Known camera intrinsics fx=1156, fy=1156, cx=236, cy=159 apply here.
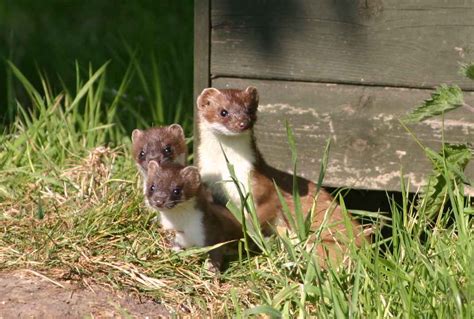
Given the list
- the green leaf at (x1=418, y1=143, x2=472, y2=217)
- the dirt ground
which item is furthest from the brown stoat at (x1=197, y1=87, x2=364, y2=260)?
the dirt ground

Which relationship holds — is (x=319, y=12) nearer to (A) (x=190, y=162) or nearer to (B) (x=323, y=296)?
(A) (x=190, y=162)

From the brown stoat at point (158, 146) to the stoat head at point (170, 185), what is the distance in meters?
0.33

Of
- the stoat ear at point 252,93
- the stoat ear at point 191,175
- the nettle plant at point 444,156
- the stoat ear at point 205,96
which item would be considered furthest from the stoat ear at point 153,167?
the nettle plant at point 444,156

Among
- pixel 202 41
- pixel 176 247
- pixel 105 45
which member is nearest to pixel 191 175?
pixel 176 247

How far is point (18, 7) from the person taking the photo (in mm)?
10438

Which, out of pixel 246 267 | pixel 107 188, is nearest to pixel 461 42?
pixel 246 267

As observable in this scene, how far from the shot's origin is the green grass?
479 cm

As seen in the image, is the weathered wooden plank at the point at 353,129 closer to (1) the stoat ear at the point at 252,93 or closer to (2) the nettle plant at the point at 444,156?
(1) the stoat ear at the point at 252,93

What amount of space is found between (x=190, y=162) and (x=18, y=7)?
12.8ft

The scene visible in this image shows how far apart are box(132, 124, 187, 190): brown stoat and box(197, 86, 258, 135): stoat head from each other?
0.86ft

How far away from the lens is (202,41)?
6.22 meters

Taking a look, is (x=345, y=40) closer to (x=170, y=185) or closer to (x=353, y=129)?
(x=353, y=129)

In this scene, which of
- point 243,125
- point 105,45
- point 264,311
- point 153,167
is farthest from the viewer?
point 105,45

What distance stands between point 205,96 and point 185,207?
65 centimetres
